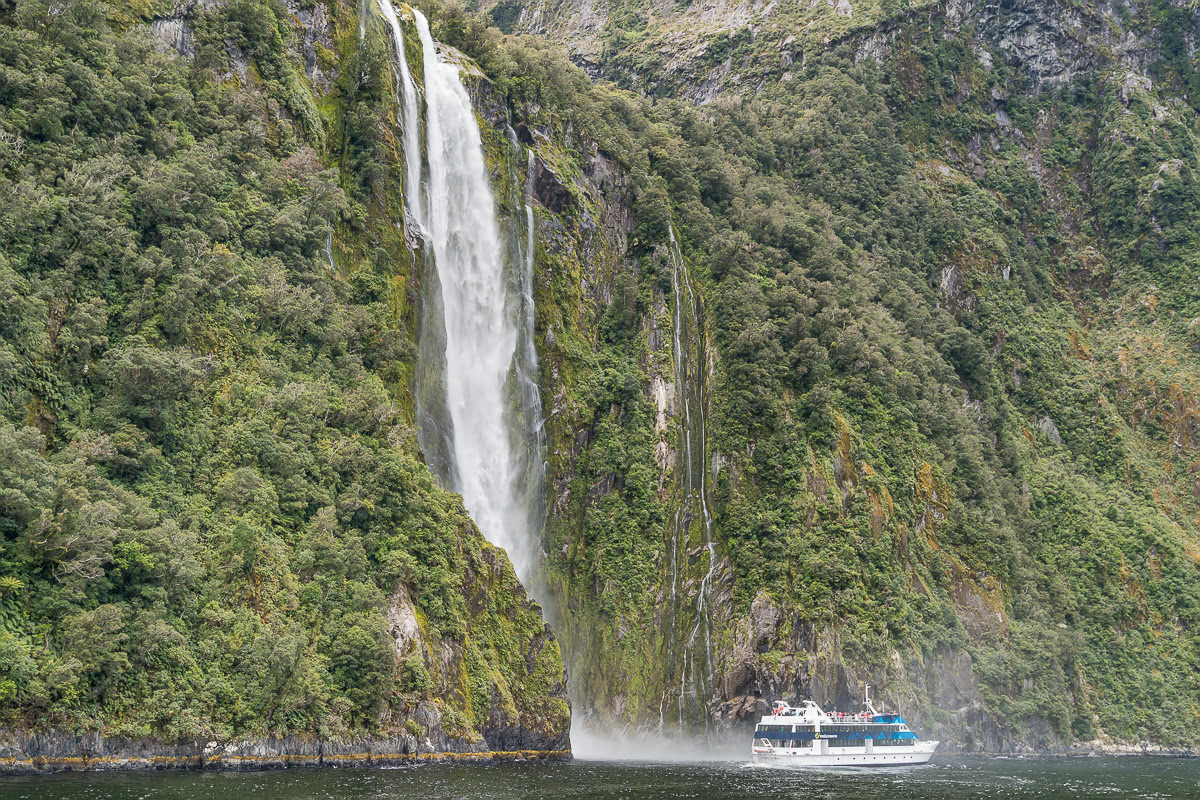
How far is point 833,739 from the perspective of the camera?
174ft

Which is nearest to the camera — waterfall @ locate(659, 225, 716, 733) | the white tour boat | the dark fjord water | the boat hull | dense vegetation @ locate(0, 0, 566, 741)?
the dark fjord water

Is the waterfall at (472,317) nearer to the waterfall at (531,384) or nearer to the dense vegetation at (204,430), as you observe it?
the waterfall at (531,384)

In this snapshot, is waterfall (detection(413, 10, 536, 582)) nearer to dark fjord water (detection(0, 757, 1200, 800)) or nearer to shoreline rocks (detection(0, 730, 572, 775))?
dark fjord water (detection(0, 757, 1200, 800))

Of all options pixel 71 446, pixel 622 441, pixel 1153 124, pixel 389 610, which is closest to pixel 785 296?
pixel 622 441

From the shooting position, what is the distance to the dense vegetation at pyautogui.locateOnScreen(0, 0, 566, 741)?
3144 centimetres

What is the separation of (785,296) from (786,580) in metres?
21.0

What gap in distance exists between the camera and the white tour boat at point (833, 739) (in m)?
51.8

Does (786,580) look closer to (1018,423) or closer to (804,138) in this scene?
(1018,423)

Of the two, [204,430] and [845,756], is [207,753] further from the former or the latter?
[845,756]

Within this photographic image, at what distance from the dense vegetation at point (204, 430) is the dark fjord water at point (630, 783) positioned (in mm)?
3149

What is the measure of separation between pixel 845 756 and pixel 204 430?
3611cm

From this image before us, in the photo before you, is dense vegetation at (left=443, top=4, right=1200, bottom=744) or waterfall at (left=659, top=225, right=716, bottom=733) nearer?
waterfall at (left=659, top=225, right=716, bottom=733)

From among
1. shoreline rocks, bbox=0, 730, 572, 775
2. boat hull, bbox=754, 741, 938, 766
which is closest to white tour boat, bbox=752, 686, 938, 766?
boat hull, bbox=754, 741, 938, 766

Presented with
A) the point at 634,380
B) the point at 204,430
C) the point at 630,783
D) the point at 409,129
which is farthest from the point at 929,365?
the point at 204,430
